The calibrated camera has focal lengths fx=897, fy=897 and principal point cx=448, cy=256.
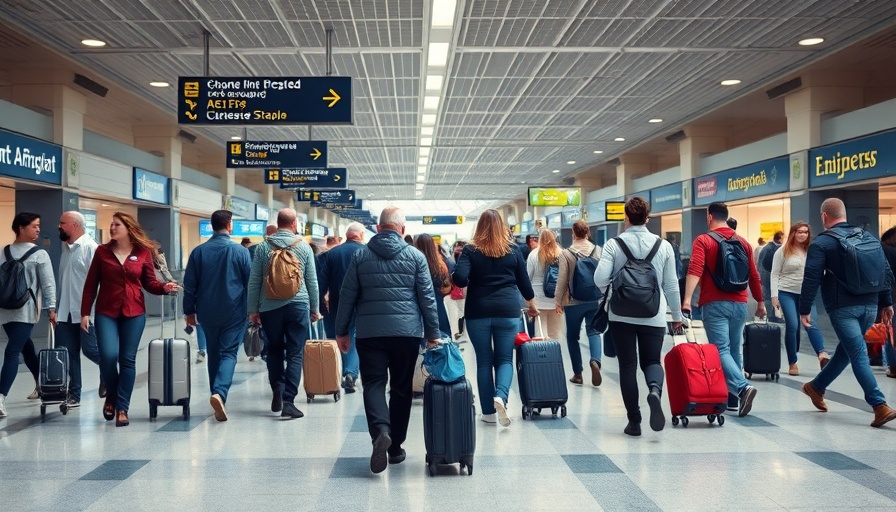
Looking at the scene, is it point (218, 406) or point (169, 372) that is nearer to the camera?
point (218, 406)

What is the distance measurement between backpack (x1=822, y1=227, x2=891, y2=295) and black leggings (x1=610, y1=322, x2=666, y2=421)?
1597 millimetres

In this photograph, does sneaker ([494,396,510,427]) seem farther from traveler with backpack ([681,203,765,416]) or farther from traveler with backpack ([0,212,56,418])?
traveler with backpack ([0,212,56,418])

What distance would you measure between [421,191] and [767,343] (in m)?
35.9

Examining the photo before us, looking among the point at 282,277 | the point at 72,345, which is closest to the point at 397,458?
the point at 282,277

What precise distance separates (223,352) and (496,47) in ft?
24.3

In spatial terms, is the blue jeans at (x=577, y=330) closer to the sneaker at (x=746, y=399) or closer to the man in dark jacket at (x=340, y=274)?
the sneaker at (x=746, y=399)

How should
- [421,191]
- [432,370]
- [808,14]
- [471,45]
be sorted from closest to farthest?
[432,370] < [808,14] < [471,45] < [421,191]

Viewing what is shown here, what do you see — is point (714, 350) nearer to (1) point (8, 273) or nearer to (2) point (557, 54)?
(1) point (8, 273)

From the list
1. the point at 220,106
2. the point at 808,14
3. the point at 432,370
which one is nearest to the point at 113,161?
the point at 220,106

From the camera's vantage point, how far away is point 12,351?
25.6ft

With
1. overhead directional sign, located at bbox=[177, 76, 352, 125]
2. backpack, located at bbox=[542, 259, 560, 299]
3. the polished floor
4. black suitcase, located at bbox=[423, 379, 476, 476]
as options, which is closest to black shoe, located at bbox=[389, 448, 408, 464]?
the polished floor

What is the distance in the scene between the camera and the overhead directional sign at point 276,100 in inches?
448

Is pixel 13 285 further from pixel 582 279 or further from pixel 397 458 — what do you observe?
pixel 582 279

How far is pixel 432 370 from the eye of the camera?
5598 mm
